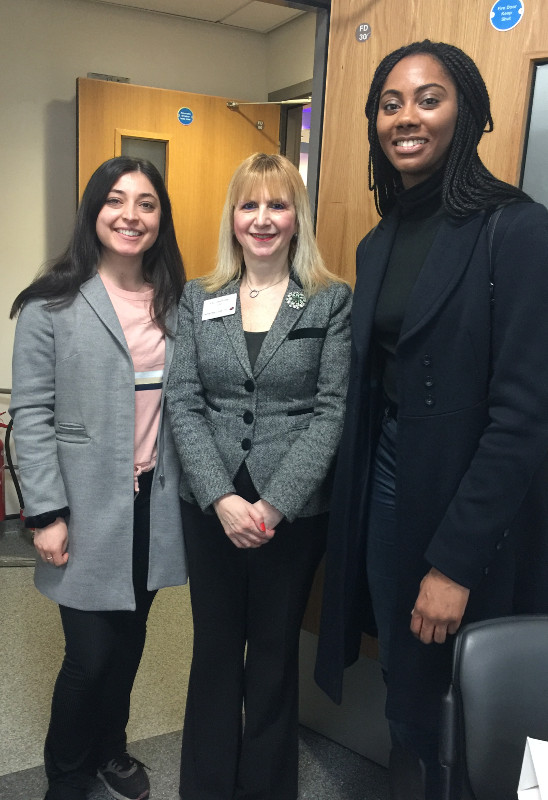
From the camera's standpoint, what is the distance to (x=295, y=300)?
5.10 ft

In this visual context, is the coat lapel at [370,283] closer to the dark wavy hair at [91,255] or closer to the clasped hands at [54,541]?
the dark wavy hair at [91,255]

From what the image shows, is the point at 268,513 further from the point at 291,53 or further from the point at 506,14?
the point at 291,53

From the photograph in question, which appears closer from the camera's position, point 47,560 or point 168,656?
point 47,560

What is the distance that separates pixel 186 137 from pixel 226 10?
0.67 meters

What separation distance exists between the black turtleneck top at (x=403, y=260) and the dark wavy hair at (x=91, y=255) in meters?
0.55

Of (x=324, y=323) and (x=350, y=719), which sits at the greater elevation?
(x=324, y=323)

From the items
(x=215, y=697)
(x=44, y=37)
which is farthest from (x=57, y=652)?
(x=44, y=37)

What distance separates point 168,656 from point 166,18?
320cm

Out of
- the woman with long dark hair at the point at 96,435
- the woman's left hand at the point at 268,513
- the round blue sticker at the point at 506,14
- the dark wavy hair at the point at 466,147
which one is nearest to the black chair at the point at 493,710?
the woman's left hand at the point at 268,513

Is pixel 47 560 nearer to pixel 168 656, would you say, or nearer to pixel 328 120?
pixel 168 656

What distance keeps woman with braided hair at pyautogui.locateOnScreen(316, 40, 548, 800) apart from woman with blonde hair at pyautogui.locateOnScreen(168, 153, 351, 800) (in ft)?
0.47

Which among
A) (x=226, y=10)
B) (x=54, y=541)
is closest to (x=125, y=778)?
(x=54, y=541)

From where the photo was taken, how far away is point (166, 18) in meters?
3.78

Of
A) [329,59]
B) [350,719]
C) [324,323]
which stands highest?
[329,59]
